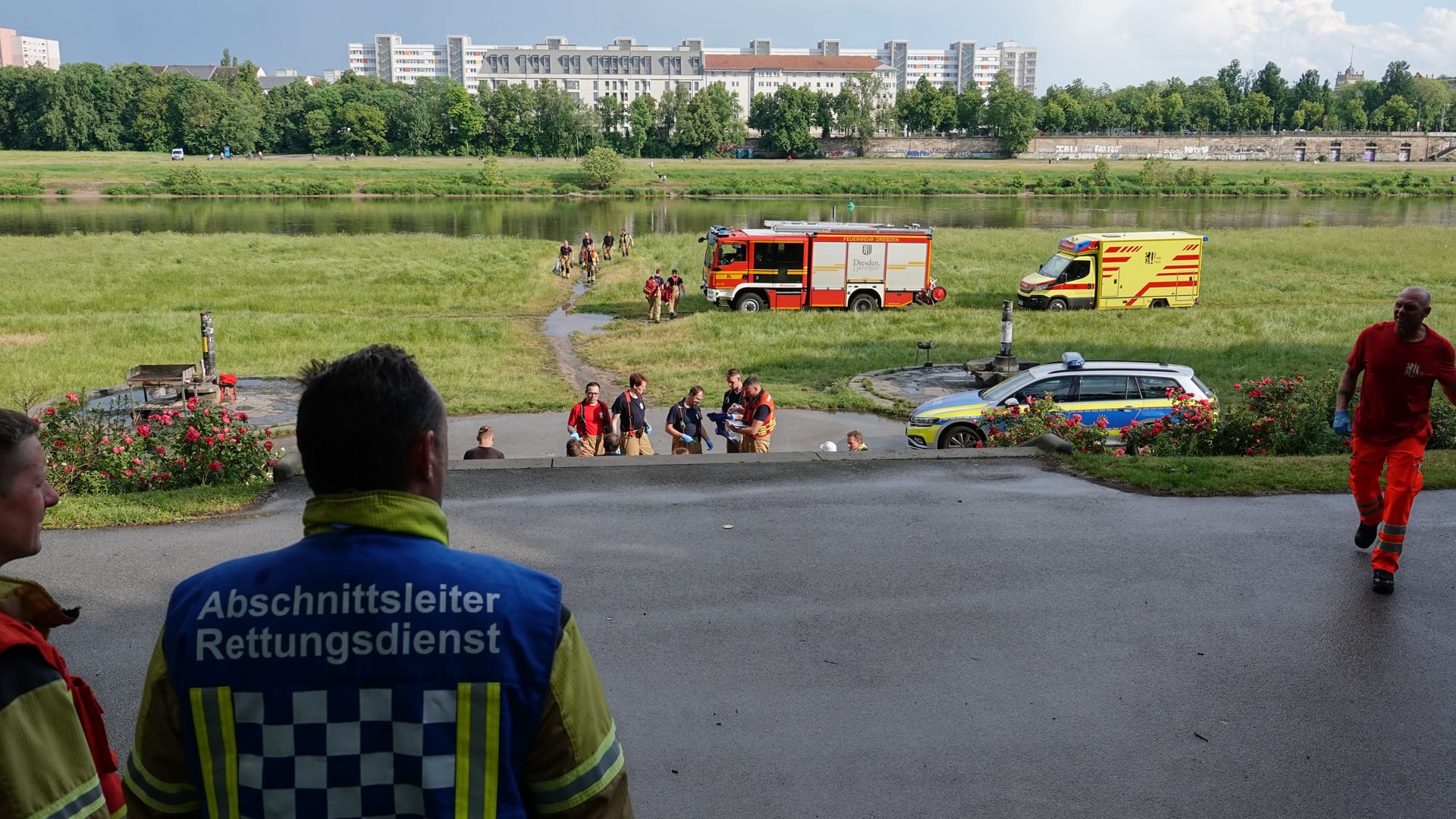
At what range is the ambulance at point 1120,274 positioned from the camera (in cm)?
3338

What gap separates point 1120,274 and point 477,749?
33717 mm

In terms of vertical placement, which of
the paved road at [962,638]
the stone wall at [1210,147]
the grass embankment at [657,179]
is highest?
the stone wall at [1210,147]

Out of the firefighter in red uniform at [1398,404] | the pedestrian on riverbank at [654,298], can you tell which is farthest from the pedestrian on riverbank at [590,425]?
the pedestrian on riverbank at [654,298]

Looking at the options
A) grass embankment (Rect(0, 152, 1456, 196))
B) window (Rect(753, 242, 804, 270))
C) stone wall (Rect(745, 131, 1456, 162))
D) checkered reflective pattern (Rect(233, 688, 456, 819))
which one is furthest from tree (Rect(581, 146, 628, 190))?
checkered reflective pattern (Rect(233, 688, 456, 819))

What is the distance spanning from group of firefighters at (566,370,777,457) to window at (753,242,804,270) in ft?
60.1

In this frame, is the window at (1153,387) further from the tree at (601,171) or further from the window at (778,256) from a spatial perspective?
the tree at (601,171)

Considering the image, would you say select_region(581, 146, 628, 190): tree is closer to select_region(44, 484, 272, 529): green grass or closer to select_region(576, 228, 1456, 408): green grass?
select_region(576, 228, 1456, 408): green grass

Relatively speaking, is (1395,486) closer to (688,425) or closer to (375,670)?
(375,670)

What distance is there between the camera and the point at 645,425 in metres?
14.7

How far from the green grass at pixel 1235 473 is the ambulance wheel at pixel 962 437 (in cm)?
390

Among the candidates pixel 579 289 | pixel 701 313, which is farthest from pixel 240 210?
pixel 701 313

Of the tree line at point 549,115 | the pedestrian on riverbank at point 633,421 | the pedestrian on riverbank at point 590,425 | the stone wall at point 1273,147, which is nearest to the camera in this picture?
the pedestrian on riverbank at point 590,425

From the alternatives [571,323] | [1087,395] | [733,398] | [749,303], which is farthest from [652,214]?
[733,398]

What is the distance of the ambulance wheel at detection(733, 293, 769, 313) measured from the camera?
32.9m
